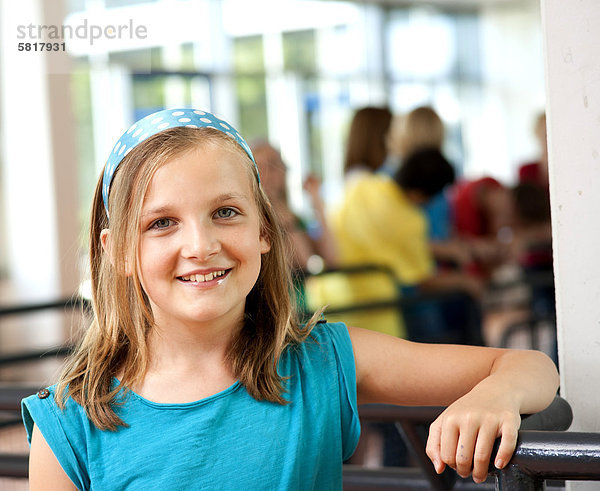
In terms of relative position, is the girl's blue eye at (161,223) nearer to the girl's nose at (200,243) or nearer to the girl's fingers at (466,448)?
the girl's nose at (200,243)

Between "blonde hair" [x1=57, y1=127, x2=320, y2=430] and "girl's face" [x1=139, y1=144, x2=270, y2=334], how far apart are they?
0.06 feet

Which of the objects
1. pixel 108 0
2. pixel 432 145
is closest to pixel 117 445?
pixel 108 0

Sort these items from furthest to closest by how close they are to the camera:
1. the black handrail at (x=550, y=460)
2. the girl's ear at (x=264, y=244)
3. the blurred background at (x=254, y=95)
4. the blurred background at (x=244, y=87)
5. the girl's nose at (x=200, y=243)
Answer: the blurred background at (x=244, y=87) < the blurred background at (x=254, y=95) < the girl's ear at (x=264, y=244) < the girl's nose at (x=200, y=243) < the black handrail at (x=550, y=460)

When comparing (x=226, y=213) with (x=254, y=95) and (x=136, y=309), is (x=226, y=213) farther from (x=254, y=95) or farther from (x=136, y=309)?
(x=254, y=95)

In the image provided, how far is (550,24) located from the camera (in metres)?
1.18

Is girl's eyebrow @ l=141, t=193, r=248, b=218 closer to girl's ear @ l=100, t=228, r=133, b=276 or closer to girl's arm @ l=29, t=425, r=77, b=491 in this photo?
girl's ear @ l=100, t=228, r=133, b=276

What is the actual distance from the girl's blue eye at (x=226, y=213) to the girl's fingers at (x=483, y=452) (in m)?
0.44

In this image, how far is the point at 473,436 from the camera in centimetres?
Result: 91

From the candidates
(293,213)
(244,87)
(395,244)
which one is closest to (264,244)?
(293,213)

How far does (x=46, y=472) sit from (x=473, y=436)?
554mm

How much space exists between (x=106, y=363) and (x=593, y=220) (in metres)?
0.69

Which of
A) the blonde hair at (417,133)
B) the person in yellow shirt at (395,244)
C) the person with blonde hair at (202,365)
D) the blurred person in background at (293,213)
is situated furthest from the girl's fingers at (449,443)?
the blonde hair at (417,133)

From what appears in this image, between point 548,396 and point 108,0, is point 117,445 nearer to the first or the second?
point 548,396

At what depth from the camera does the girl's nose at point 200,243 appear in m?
1.10
